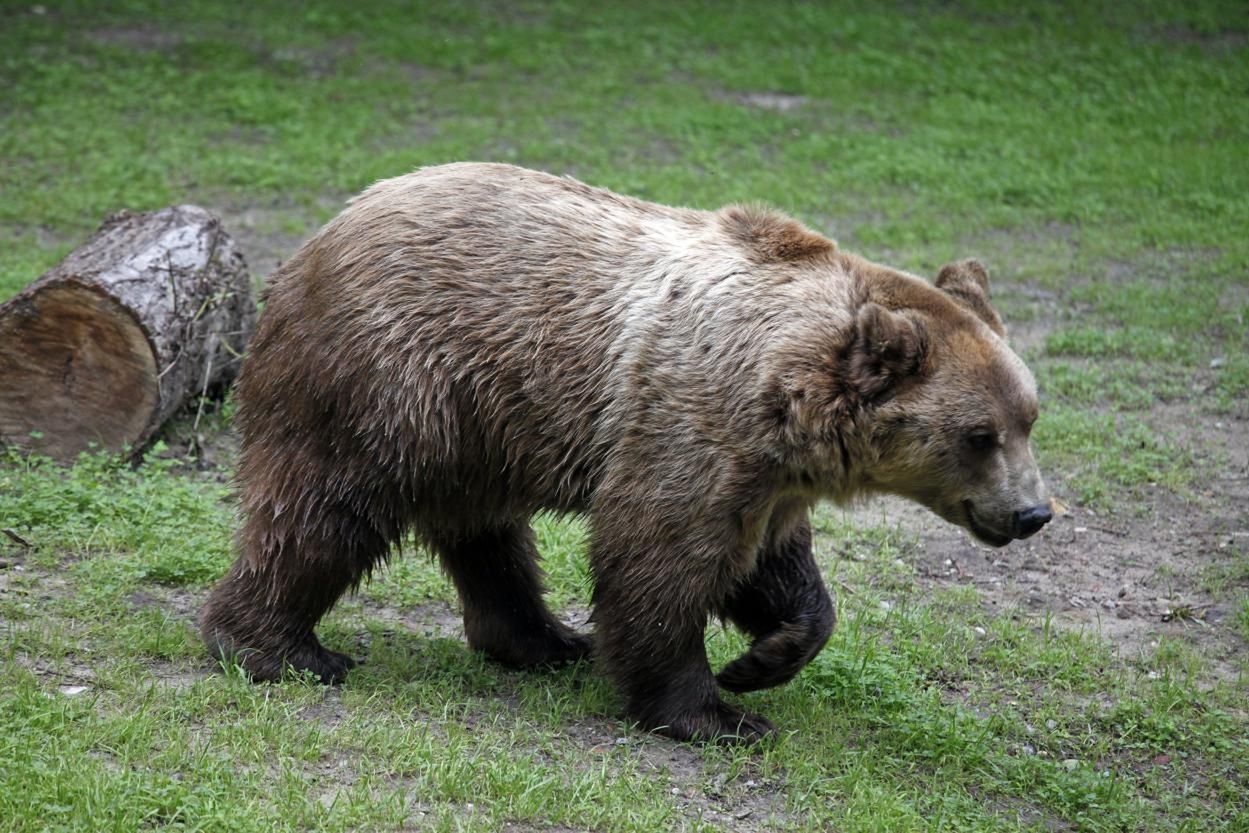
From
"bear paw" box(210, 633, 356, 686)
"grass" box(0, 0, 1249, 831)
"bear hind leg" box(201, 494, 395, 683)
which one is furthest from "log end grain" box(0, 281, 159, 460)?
"bear paw" box(210, 633, 356, 686)

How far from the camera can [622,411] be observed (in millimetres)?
5488

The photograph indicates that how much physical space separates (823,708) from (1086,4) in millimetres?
15270

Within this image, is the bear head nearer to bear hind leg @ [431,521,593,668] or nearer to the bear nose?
the bear nose

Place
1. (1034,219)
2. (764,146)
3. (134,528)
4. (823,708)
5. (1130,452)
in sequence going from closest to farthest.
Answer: (823,708) < (134,528) < (1130,452) < (1034,219) < (764,146)

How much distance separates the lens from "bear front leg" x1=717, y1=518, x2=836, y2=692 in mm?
5586

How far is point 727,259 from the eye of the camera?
568 cm

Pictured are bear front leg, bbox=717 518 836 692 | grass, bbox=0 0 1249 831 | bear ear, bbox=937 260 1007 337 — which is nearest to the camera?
grass, bbox=0 0 1249 831

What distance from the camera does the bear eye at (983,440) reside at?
17.5 feet

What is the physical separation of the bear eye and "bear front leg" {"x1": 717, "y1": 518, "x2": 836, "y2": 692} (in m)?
0.85

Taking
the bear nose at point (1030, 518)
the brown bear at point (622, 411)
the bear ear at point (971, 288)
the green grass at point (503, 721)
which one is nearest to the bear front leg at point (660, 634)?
the brown bear at point (622, 411)

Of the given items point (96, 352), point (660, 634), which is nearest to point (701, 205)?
point (96, 352)

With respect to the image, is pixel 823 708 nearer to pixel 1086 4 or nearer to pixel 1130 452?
pixel 1130 452

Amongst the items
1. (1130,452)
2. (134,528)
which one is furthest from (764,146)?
(134,528)

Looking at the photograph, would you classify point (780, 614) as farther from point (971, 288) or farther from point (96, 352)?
point (96, 352)
